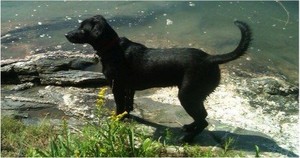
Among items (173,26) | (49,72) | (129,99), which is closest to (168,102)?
(129,99)

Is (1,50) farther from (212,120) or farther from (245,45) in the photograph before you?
(245,45)

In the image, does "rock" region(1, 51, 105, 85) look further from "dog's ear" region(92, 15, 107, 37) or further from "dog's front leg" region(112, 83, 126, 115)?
"dog's ear" region(92, 15, 107, 37)

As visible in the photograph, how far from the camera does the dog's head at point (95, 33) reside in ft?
16.3

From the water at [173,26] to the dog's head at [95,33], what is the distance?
10.2ft

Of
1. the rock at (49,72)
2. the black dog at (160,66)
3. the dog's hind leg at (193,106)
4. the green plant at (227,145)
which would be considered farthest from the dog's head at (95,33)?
the green plant at (227,145)

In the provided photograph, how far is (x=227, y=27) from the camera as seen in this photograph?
32.1ft

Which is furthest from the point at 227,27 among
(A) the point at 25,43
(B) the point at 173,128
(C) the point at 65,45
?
(B) the point at 173,128

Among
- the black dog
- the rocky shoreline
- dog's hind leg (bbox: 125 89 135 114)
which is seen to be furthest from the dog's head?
dog's hind leg (bbox: 125 89 135 114)

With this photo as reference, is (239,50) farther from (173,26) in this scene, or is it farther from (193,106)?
(173,26)

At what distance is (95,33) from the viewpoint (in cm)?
495

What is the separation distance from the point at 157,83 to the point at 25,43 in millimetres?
4578

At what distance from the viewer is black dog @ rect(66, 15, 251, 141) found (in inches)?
185

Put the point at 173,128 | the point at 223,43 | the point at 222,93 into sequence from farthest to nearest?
the point at 223,43 → the point at 222,93 → the point at 173,128

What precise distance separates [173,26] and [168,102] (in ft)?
12.9
